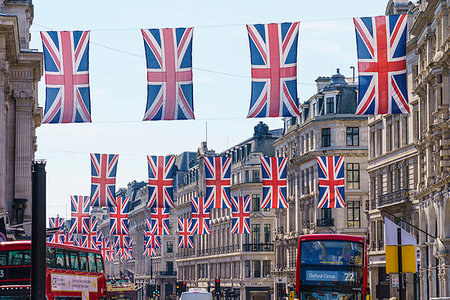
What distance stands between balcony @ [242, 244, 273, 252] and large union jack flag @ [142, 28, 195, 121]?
79382 mm

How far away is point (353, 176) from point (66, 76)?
53283 millimetres

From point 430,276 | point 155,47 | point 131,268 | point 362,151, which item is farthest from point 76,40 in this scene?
point 131,268

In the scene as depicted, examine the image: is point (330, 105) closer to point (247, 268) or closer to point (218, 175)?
point (218, 175)

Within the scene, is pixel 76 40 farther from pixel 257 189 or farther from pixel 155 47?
pixel 257 189

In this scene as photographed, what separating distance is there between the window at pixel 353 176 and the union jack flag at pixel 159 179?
2782 centimetres

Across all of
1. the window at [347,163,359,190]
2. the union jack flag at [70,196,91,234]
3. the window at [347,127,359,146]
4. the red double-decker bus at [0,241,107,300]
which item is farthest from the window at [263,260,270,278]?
the red double-decker bus at [0,241,107,300]

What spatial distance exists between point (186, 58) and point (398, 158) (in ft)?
111

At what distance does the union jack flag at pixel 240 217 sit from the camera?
7375 centimetres

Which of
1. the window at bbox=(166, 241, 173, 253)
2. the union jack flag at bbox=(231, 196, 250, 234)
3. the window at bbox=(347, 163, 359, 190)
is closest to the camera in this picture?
the union jack flag at bbox=(231, 196, 250, 234)

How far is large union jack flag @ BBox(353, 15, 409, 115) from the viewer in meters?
33.6

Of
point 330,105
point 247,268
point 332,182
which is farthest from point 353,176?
point 247,268

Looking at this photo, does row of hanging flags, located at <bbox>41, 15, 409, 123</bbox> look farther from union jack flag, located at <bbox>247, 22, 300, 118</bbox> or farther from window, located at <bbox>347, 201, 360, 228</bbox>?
window, located at <bbox>347, 201, 360, 228</bbox>

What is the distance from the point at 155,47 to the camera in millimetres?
33312

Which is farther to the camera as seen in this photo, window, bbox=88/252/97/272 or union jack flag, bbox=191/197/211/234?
union jack flag, bbox=191/197/211/234
